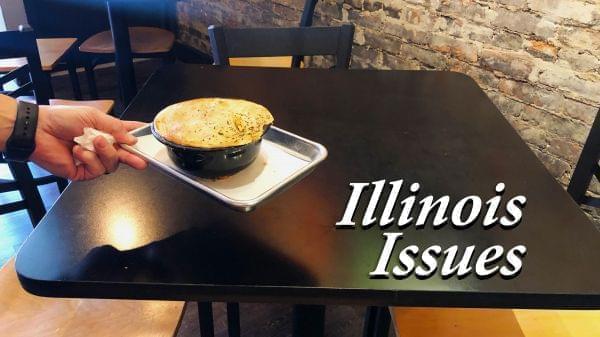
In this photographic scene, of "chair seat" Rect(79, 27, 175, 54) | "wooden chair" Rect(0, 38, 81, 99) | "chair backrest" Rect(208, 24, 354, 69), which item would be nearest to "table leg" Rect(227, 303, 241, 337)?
"chair backrest" Rect(208, 24, 354, 69)

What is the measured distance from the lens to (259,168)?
2.75 ft

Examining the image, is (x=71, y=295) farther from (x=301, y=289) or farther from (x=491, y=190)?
(x=491, y=190)

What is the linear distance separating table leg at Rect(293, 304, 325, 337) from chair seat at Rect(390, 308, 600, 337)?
19 cm

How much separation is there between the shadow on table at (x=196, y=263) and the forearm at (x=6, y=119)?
0.34 metres

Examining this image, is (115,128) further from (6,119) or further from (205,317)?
(205,317)

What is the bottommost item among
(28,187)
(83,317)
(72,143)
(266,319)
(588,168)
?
(266,319)

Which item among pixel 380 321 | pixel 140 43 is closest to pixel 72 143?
pixel 380 321

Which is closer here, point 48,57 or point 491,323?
point 491,323

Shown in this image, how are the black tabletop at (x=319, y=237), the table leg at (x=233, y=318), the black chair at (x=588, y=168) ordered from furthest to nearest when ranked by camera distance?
the table leg at (x=233, y=318) → the black chair at (x=588, y=168) → the black tabletop at (x=319, y=237)

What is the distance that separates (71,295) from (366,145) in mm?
661

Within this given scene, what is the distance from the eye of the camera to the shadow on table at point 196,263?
70cm

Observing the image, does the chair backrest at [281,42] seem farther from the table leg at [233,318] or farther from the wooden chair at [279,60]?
the table leg at [233,318]

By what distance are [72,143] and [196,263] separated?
1.42ft

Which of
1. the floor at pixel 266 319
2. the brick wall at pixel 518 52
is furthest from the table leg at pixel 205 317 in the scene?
the brick wall at pixel 518 52
